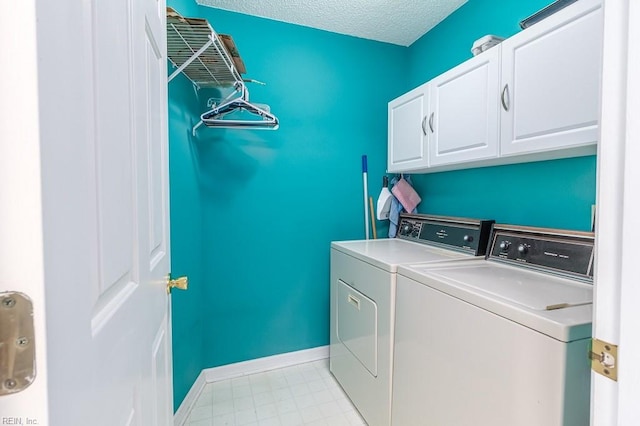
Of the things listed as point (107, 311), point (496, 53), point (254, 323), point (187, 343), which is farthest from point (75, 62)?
point (254, 323)

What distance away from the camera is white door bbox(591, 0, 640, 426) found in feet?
1.55

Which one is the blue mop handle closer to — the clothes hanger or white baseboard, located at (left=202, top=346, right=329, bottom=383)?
the clothes hanger

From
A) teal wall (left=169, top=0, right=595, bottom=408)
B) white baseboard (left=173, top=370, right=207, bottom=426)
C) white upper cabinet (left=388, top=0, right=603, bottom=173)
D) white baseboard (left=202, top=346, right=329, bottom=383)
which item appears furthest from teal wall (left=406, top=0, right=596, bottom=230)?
white baseboard (left=173, top=370, right=207, bottom=426)

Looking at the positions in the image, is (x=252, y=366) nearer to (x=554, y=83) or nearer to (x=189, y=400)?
(x=189, y=400)

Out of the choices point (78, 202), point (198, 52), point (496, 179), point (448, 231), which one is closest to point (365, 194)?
point (448, 231)

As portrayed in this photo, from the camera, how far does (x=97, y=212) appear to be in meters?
0.45

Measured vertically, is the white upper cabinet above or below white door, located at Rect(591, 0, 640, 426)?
above

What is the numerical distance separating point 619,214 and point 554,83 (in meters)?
0.97

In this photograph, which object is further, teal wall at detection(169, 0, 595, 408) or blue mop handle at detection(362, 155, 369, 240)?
blue mop handle at detection(362, 155, 369, 240)

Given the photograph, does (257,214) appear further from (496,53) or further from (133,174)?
(496,53)

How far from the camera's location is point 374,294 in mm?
1611

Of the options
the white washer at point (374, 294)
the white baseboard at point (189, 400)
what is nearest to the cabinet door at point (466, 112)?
the white washer at point (374, 294)

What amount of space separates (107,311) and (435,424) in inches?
51.0

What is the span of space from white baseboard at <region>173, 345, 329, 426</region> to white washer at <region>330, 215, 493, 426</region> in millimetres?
234
